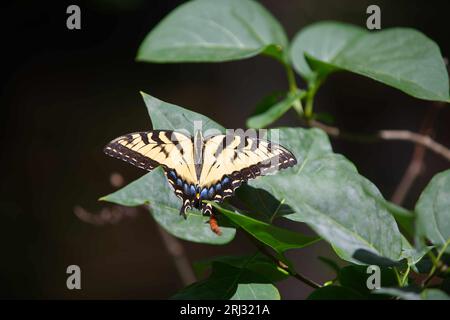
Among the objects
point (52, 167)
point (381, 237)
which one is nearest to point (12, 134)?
point (52, 167)

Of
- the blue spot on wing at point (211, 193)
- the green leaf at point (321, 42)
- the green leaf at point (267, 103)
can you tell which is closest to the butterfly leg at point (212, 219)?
the blue spot on wing at point (211, 193)

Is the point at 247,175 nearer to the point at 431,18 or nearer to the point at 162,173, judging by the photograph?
the point at 162,173

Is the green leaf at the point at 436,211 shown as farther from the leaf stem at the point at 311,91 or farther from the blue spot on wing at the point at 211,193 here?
the leaf stem at the point at 311,91

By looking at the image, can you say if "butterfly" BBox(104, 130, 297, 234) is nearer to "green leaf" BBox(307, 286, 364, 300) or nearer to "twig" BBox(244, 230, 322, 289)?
"twig" BBox(244, 230, 322, 289)

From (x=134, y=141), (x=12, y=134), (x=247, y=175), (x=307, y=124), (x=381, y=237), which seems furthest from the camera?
(x=12, y=134)

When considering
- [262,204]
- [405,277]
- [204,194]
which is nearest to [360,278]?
[405,277]

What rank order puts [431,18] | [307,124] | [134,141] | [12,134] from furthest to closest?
1. [12,134]
2. [431,18]
3. [307,124]
4. [134,141]

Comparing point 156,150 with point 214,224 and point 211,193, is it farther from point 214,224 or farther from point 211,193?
point 214,224
